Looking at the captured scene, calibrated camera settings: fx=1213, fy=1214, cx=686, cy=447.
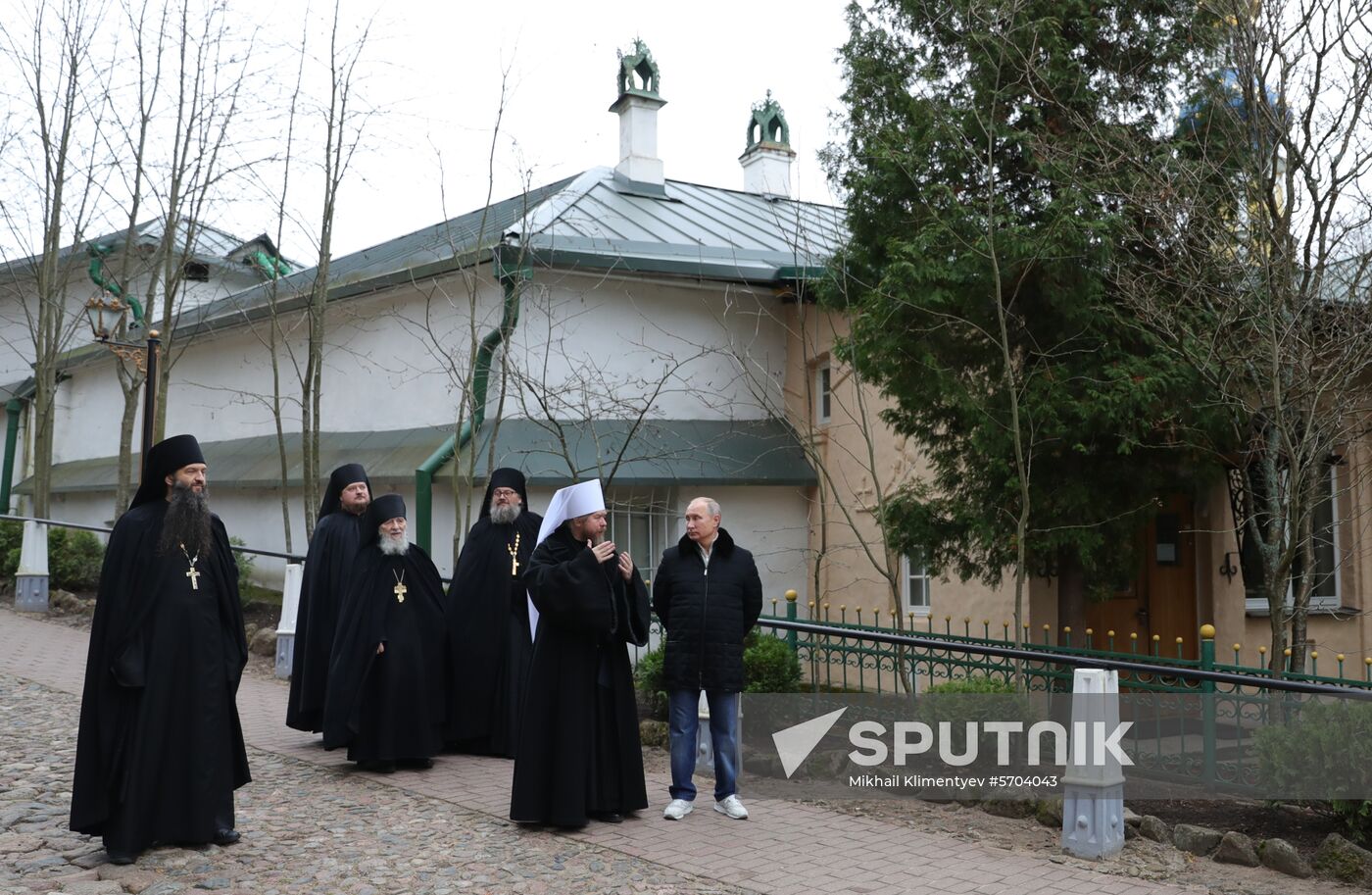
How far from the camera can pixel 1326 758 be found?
655cm

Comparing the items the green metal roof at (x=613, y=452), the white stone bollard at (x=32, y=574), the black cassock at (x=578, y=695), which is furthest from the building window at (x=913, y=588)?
the white stone bollard at (x=32, y=574)

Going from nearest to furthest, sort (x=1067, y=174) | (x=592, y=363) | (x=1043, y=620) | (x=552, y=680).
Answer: (x=552, y=680) < (x=1067, y=174) < (x=1043, y=620) < (x=592, y=363)

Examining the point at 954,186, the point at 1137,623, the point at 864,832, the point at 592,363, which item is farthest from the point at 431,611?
the point at 1137,623

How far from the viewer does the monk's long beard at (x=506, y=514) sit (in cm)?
858

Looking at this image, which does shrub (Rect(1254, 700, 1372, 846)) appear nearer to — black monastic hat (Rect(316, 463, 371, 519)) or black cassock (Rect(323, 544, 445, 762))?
black cassock (Rect(323, 544, 445, 762))

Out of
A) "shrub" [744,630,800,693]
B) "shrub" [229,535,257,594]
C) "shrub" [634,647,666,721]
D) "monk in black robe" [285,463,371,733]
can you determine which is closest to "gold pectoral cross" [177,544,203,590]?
"monk in black robe" [285,463,371,733]

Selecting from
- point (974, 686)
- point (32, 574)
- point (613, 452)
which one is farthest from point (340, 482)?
point (32, 574)

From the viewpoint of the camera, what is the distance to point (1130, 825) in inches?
260

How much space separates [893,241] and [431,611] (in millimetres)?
4585

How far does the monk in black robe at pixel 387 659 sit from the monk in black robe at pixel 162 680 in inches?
63.8

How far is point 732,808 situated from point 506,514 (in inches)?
114

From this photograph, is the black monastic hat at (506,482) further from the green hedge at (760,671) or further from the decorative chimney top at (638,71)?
the decorative chimney top at (638,71)

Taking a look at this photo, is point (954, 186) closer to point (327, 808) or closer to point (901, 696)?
point (901, 696)

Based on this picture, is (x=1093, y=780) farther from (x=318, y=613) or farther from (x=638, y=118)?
(x=638, y=118)
